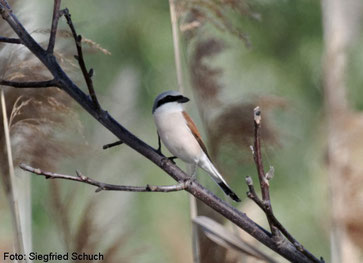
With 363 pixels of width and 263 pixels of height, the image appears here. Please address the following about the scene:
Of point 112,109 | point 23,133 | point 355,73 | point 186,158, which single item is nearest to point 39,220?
point 112,109

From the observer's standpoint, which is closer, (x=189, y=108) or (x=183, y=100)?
(x=183, y=100)

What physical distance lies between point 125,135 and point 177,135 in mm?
449

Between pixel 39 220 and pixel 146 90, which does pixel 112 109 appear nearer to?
pixel 39 220

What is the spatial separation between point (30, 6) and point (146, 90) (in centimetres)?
100

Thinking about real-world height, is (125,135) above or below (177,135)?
below

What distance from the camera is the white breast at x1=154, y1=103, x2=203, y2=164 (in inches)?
37.3

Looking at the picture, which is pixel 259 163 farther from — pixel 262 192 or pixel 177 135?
pixel 177 135

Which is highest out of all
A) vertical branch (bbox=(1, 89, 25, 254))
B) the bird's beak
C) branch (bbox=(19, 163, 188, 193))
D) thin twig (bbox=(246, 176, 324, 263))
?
the bird's beak

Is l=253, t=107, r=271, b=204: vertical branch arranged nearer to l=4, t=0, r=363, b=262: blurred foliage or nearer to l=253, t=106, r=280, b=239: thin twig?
l=253, t=106, r=280, b=239: thin twig

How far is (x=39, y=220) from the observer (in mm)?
1817

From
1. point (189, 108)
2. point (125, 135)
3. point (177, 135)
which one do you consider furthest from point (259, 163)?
point (189, 108)

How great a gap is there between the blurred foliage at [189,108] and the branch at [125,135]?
0.60 m

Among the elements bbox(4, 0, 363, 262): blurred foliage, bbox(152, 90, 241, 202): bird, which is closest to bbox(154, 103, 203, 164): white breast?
bbox(152, 90, 241, 202): bird

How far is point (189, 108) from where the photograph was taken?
1260 mm
